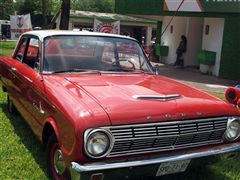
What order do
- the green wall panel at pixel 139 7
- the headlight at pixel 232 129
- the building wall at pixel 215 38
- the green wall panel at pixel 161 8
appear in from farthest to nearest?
the green wall panel at pixel 139 7
the building wall at pixel 215 38
the green wall panel at pixel 161 8
the headlight at pixel 232 129

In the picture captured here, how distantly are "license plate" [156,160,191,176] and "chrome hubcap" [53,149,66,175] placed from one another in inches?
36.1

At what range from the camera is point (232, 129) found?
4156mm

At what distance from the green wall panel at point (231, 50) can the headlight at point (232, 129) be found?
36.5 ft

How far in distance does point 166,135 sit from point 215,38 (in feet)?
42.1

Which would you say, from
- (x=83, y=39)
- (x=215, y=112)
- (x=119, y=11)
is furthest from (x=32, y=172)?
(x=119, y=11)

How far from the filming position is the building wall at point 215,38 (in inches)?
606

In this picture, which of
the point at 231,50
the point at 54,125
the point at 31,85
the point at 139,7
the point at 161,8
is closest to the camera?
the point at 54,125

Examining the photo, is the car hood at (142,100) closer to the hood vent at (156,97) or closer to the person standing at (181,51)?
the hood vent at (156,97)

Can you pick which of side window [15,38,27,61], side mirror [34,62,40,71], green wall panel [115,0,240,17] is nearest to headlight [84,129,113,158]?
side mirror [34,62,40,71]

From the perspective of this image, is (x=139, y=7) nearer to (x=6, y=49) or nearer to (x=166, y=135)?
(x=6, y=49)

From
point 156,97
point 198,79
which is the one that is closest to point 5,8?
point 198,79

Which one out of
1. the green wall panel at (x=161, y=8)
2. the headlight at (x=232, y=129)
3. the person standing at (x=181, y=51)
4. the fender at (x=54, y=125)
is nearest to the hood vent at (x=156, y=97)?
the headlight at (x=232, y=129)

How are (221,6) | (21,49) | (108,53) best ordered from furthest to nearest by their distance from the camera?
(221,6), (21,49), (108,53)

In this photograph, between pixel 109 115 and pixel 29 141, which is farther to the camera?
pixel 29 141
